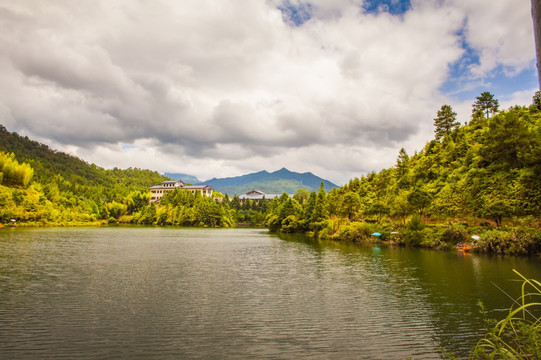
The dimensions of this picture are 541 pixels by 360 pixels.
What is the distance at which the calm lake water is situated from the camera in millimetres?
10812

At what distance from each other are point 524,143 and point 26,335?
4974 cm

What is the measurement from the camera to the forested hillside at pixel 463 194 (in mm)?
38031

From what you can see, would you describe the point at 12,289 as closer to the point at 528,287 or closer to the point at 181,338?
the point at 181,338

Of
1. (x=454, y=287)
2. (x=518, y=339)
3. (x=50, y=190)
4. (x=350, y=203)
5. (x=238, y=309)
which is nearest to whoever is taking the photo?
(x=518, y=339)

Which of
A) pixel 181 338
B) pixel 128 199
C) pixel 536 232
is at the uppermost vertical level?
pixel 128 199

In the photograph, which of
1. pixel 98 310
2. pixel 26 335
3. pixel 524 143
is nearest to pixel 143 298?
pixel 98 310

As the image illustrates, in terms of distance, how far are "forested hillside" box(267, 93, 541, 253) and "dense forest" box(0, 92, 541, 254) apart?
0.13m

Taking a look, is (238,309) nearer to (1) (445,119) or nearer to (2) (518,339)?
(2) (518,339)

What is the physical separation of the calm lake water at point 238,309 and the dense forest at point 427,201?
1560 cm

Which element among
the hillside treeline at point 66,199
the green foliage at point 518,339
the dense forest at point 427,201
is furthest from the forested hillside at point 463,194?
the hillside treeline at point 66,199

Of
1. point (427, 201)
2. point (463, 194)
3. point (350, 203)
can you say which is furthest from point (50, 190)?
point (463, 194)

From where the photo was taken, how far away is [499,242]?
37.4 m

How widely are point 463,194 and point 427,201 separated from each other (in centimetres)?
526

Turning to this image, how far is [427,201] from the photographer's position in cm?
5103
